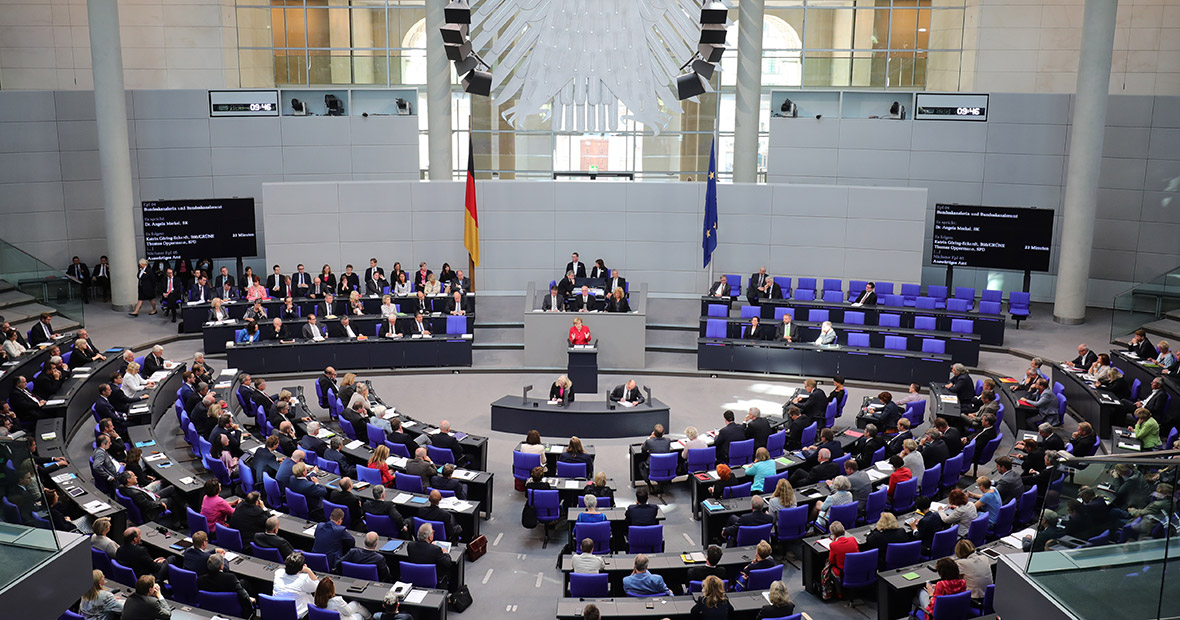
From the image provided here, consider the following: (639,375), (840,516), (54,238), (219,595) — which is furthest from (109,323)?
(840,516)

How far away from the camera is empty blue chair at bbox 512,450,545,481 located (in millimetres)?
12289

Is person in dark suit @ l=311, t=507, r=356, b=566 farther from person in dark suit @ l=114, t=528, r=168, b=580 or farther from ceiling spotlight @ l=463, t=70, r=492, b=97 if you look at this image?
ceiling spotlight @ l=463, t=70, r=492, b=97

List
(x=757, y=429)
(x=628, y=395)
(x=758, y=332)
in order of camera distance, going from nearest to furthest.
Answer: (x=757, y=429)
(x=628, y=395)
(x=758, y=332)

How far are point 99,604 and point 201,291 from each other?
524 inches

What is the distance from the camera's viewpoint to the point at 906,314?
1936 centimetres

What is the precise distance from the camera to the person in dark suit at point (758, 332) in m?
18.2

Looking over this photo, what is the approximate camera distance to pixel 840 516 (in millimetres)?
10555

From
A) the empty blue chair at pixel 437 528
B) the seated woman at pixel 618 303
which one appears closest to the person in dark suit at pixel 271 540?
the empty blue chair at pixel 437 528

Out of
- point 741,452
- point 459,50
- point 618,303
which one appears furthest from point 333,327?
point 459,50

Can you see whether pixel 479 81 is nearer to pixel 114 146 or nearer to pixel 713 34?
pixel 713 34

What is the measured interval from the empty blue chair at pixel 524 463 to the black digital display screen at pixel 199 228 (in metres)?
12.3

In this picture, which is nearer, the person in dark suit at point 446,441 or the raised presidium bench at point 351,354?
the person in dark suit at point 446,441

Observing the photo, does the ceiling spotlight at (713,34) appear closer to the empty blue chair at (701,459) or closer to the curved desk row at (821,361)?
the empty blue chair at (701,459)

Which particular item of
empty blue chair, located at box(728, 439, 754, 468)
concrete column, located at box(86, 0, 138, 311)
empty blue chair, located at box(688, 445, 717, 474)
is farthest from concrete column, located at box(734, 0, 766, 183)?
concrete column, located at box(86, 0, 138, 311)
